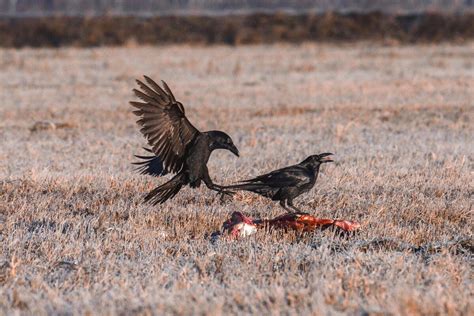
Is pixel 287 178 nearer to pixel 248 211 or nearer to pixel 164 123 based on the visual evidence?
pixel 248 211

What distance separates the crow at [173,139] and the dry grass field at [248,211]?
0.33m

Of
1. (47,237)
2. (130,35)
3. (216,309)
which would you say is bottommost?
(130,35)

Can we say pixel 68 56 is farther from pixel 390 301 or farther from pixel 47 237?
pixel 390 301

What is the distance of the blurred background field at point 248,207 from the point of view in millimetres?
5207

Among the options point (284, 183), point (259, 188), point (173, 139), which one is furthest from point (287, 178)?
point (173, 139)

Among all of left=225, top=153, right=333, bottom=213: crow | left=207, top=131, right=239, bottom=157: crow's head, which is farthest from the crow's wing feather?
left=207, top=131, right=239, bottom=157: crow's head

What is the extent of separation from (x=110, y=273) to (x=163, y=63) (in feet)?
78.4

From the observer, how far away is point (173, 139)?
7754mm

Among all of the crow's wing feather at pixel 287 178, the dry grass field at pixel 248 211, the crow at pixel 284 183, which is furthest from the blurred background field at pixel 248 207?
the crow's wing feather at pixel 287 178

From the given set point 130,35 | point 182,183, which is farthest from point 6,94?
point 130,35

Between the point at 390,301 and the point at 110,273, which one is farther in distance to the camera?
the point at 110,273

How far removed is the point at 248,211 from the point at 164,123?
1.26m

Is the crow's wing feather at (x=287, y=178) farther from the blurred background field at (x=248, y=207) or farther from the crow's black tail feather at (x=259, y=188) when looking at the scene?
the blurred background field at (x=248, y=207)

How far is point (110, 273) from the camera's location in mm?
5801
